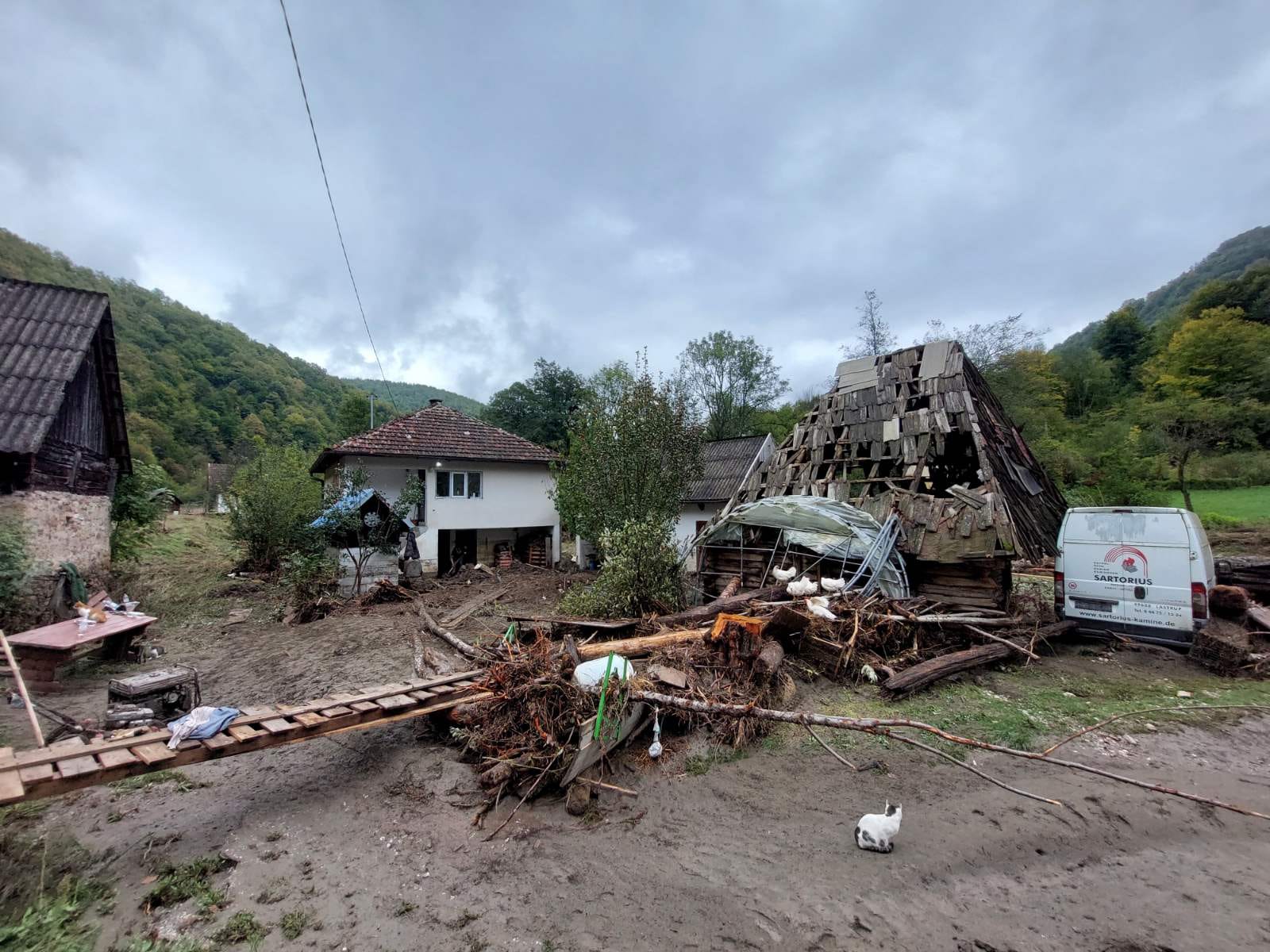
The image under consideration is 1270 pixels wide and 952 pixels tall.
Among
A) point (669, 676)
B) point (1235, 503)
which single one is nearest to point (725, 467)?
point (669, 676)

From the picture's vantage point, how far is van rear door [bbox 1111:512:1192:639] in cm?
649

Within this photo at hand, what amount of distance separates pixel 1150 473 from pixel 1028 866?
23.2m

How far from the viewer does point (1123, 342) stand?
4241 cm

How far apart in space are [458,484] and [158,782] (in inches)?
585

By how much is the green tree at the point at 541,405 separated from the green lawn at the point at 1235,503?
29899 millimetres

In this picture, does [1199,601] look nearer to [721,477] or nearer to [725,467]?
[721,477]

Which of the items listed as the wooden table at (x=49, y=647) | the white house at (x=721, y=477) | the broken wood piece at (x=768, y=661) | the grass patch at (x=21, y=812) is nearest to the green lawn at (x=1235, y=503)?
the white house at (x=721, y=477)

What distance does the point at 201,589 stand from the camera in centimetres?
1514

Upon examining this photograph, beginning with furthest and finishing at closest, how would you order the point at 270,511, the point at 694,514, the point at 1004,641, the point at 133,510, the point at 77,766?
the point at 694,514
the point at 270,511
the point at 133,510
the point at 1004,641
the point at 77,766

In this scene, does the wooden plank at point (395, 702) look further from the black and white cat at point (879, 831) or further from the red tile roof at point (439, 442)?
the red tile roof at point (439, 442)

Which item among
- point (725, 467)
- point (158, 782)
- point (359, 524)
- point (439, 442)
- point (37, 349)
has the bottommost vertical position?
point (158, 782)

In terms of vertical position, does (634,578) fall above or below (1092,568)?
below

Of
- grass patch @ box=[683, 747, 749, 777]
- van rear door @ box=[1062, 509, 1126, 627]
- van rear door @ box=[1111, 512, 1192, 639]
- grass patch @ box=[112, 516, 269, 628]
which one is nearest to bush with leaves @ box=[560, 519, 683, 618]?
grass patch @ box=[683, 747, 749, 777]

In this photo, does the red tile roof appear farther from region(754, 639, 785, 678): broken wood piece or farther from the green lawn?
the green lawn
